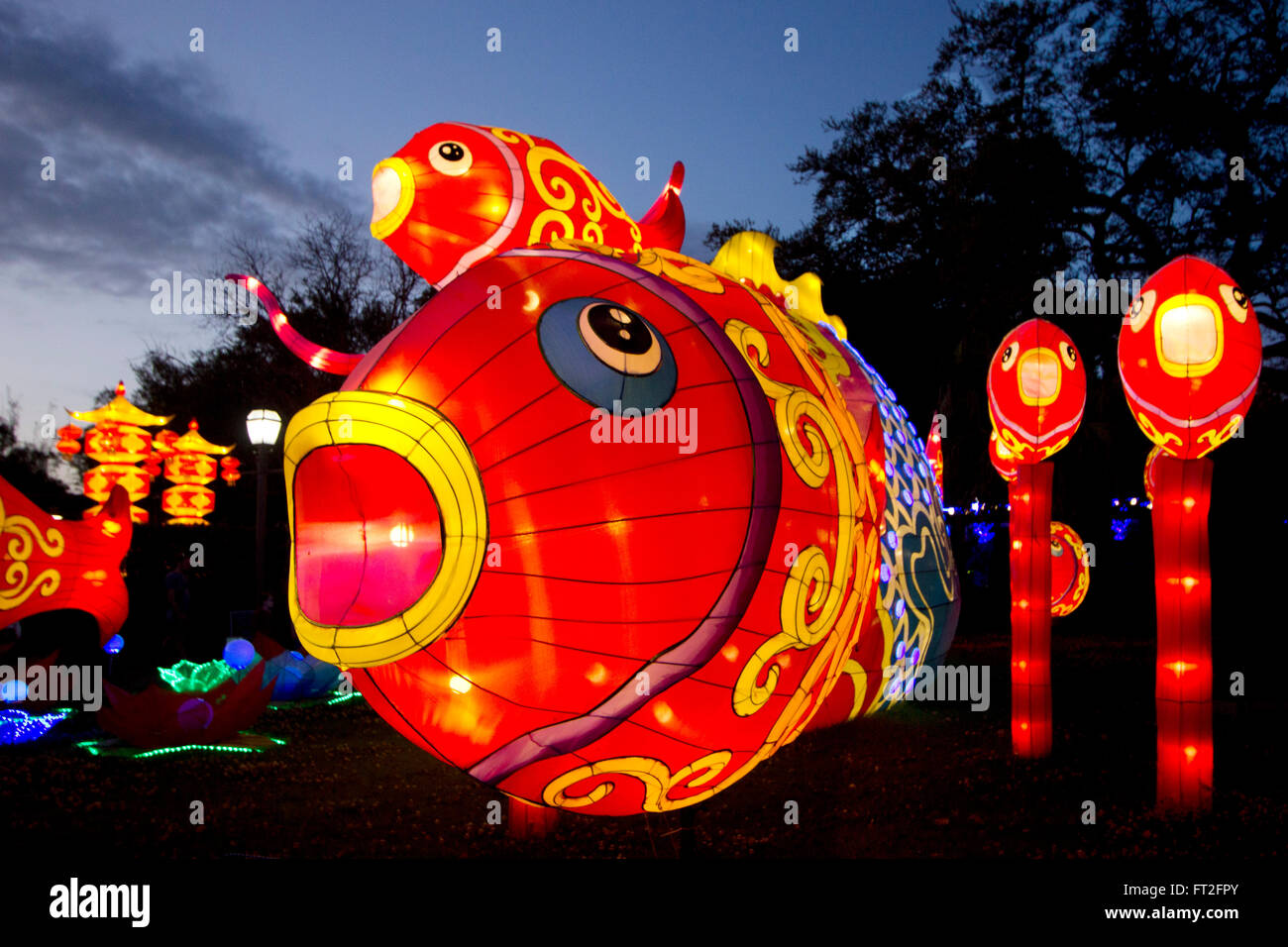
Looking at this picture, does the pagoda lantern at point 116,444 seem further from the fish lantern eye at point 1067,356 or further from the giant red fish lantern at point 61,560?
the fish lantern eye at point 1067,356

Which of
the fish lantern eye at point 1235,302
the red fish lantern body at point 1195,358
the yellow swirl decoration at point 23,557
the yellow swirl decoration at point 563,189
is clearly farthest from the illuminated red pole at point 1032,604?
the yellow swirl decoration at point 23,557

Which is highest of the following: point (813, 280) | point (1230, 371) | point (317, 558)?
point (813, 280)

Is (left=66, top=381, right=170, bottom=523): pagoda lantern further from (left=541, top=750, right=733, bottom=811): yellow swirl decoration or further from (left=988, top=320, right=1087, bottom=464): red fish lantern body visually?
(left=541, top=750, right=733, bottom=811): yellow swirl decoration

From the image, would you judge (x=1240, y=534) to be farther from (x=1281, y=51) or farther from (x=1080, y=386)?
(x=1080, y=386)

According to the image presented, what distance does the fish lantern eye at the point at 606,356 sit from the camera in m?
1.86

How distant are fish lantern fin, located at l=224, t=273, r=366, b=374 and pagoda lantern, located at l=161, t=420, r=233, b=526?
12.9m

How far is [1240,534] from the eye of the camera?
47.9 ft

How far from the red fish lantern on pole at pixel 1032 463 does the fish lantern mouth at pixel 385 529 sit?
176 inches

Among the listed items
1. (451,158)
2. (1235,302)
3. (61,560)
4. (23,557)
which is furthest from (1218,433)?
(61,560)

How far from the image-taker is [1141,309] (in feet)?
15.1

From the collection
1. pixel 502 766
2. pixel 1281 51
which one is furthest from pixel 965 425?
pixel 502 766

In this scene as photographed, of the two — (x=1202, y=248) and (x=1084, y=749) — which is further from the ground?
(x=1202, y=248)
